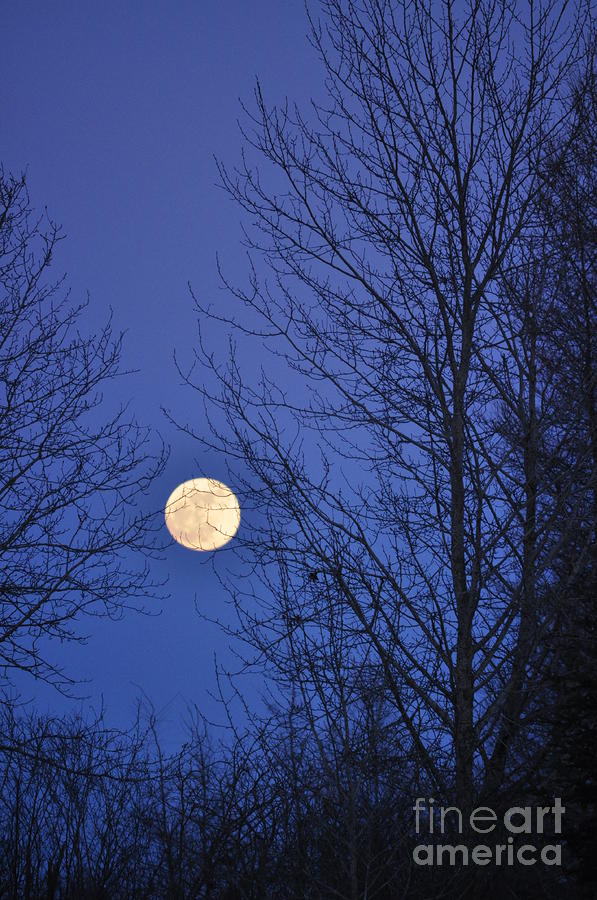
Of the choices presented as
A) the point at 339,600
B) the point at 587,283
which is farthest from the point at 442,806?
the point at 587,283

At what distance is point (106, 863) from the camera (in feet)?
18.3

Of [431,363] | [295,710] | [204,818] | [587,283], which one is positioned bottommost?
[204,818]

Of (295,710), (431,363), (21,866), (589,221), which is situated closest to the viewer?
(295,710)

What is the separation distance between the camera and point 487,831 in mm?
5098

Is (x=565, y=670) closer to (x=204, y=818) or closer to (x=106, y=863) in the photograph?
(x=204, y=818)

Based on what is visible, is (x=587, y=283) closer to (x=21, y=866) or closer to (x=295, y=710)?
(x=295, y=710)

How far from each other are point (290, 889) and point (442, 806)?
1.07m

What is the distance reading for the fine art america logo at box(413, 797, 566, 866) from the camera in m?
4.98

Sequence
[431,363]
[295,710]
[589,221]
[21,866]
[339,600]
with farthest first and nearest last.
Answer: [589,221], [431,363], [21,866], [339,600], [295,710]

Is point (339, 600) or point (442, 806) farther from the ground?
point (339, 600)

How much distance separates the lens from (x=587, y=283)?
8.41m

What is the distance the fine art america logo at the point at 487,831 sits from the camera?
4977mm

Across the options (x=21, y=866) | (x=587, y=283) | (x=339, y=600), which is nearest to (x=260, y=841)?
(x=339, y=600)

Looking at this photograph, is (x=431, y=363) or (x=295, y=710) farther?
(x=431, y=363)
